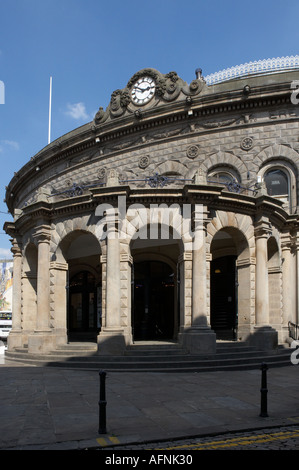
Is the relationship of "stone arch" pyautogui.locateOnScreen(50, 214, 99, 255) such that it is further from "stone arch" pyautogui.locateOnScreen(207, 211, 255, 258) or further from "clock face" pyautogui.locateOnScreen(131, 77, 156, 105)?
"clock face" pyautogui.locateOnScreen(131, 77, 156, 105)

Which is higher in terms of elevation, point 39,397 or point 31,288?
point 31,288

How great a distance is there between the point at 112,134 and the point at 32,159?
8747mm

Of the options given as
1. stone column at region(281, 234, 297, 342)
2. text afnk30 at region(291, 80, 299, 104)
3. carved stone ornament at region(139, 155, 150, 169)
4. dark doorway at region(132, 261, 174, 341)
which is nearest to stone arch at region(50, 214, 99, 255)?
dark doorway at region(132, 261, 174, 341)

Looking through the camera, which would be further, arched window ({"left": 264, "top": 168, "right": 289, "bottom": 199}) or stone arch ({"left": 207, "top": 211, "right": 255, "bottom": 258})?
arched window ({"left": 264, "top": 168, "right": 289, "bottom": 199})

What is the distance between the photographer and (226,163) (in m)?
23.5

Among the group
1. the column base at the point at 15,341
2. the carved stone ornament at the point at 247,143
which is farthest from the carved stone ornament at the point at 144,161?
the column base at the point at 15,341

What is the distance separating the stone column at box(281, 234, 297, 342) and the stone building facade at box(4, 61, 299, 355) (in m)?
0.06

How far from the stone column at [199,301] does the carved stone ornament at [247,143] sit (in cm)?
891

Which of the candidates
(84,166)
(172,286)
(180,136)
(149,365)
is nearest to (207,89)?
(180,136)

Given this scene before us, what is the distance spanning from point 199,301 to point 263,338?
3.26m

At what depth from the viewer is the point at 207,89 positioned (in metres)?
24.4

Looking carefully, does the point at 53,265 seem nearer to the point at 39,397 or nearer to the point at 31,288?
the point at 31,288

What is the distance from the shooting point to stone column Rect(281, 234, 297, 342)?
65.5ft

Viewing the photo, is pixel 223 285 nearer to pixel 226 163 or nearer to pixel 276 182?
pixel 276 182
